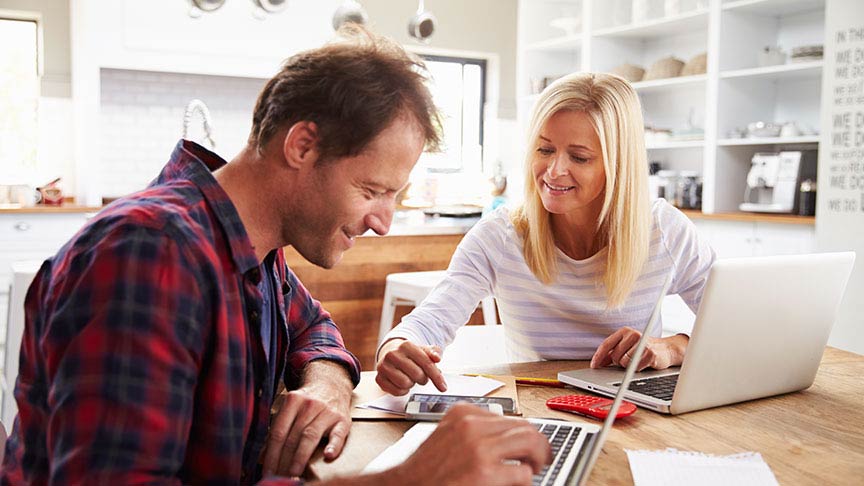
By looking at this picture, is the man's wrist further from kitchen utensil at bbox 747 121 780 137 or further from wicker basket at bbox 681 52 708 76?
wicker basket at bbox 681 52 708 76

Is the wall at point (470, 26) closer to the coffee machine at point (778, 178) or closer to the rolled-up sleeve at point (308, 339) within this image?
the coffee machine at point (778, 178)

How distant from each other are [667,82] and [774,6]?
0.79m

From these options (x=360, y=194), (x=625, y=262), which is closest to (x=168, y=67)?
(x=625, y=262)

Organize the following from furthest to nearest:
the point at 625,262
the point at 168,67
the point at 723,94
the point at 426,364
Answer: the point at 168,67
the point at 723,94
the point at 625,262
the point at 426,364

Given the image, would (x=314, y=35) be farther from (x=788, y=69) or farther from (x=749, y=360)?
(x=749, y=360)

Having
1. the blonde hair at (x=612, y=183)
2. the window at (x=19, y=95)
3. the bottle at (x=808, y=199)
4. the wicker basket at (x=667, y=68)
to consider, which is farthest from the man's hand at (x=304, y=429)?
the window at (x=19, y=95)

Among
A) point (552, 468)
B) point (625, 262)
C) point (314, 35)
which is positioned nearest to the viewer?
point (552, 468)

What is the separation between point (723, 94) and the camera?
4.82m

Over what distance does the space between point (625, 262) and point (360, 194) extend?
0.97 m

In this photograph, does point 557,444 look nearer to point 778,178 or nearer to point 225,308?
point 225,308

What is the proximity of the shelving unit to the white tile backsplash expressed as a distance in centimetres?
262

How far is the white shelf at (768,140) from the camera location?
14.3ft

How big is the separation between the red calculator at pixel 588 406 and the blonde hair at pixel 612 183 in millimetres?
526

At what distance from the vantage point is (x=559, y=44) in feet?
20.2
